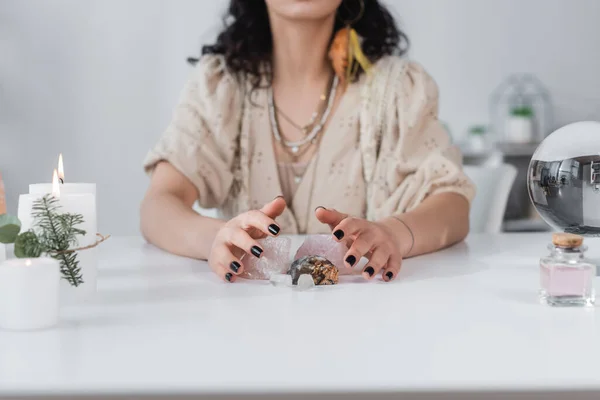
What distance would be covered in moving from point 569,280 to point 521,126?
3100 mm

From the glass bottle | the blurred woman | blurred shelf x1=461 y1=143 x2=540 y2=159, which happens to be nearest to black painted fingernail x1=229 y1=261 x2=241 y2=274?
the glass bottle

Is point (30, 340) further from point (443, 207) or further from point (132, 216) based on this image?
point (132, 216)

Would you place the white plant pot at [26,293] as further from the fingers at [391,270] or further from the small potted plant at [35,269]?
the fingers at [391,270]

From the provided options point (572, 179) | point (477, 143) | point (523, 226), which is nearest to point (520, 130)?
point (477, 143)

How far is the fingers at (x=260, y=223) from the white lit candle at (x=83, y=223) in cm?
19

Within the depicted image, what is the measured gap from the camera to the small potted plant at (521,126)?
3.75 metres

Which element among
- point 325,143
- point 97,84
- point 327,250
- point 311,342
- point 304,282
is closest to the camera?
point 311,342

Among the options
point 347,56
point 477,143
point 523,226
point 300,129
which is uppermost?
point 347,56

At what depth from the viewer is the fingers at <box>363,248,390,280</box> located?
0.92 meters

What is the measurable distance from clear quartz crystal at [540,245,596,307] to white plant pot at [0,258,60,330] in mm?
492

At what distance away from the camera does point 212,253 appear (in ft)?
3.15

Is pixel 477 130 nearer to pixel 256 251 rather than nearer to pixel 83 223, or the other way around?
pixel 256 251

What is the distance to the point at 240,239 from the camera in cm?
93

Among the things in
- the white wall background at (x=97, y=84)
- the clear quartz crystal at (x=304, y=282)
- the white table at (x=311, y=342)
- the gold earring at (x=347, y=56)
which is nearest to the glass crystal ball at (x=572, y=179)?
the white table at (x=311, y=342)
